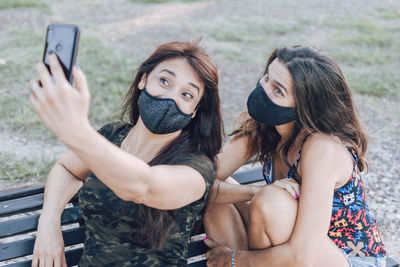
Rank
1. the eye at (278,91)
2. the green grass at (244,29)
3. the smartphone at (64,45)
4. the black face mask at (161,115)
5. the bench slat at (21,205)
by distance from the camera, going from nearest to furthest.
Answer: the smartphone at (64,45), the black face mask at (161,115), the eye at (278,91), the bench slat at (21,205), the green grass at (244,29)

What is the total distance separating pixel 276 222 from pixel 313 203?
197 mm

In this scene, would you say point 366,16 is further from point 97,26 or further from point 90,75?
point 90,75

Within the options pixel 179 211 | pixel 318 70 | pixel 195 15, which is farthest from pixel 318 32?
pixel 179 211

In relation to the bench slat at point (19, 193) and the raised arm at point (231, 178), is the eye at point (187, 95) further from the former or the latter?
the bench slat at point (19, 193)

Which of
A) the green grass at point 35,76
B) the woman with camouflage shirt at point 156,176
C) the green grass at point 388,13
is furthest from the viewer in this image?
the green grass at point 388,13

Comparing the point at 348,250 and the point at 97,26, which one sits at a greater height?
the point at 97,26

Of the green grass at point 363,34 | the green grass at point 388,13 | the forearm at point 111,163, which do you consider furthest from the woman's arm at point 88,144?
the green grass at point 388,13

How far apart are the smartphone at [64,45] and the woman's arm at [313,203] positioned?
1.28 metres

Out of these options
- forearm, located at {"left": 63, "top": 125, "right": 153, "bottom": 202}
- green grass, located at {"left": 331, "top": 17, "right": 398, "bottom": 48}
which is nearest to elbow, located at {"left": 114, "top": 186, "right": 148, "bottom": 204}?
forearm, located at {"left": 63, "top": 125, "right": 153, "bottom": 202}

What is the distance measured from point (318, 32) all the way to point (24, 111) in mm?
5623

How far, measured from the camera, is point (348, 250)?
99.8 inches

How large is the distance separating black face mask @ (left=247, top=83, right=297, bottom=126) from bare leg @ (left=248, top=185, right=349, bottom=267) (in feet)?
1.23

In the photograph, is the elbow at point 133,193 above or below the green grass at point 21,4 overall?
below

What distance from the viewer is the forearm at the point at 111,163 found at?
4.71ft
